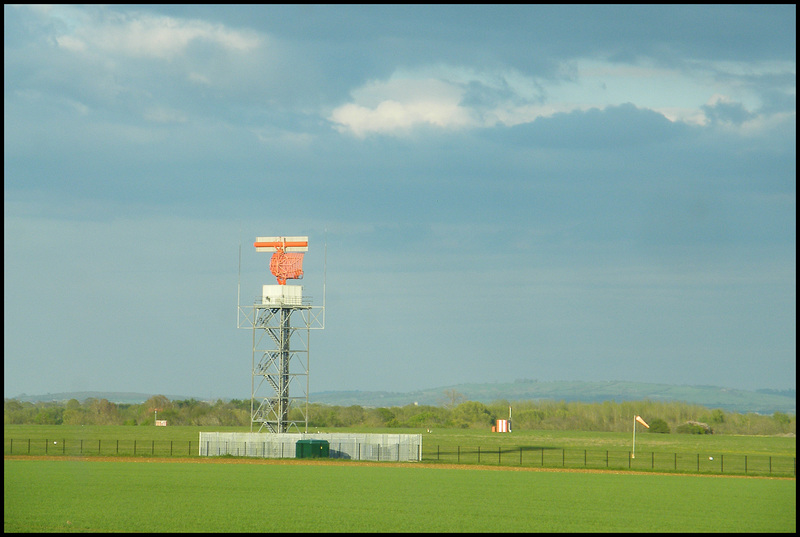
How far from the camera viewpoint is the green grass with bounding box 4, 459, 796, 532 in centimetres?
2967

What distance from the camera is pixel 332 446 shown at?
60938mm

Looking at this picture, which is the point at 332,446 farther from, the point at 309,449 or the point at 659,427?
the point at 659,427

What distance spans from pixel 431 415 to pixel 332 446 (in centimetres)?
9410

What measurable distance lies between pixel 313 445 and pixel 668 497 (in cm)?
2659

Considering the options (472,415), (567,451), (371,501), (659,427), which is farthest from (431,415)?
(371,501)

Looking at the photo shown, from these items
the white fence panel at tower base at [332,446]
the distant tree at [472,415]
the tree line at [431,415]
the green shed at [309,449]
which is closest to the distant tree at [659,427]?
the tree line at [431,415]

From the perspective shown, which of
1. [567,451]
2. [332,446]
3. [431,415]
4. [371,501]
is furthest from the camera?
[431,415]

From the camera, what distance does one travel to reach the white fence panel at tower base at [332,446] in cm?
6012

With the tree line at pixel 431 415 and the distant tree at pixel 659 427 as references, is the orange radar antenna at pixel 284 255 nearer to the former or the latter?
the tree line at pixel 431 415

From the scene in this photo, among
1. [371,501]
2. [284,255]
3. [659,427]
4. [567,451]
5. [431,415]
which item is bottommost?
[659,427]

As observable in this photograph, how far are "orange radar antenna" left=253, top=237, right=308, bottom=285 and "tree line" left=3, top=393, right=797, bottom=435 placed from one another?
60.9 m

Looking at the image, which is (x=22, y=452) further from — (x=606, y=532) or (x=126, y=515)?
(x=606, y=532)

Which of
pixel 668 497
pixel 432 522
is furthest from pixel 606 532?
pixel 668 497

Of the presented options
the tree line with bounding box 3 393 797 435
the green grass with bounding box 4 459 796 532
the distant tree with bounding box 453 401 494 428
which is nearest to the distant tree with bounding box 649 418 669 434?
the tree line with bounding box 3 393 797 435
